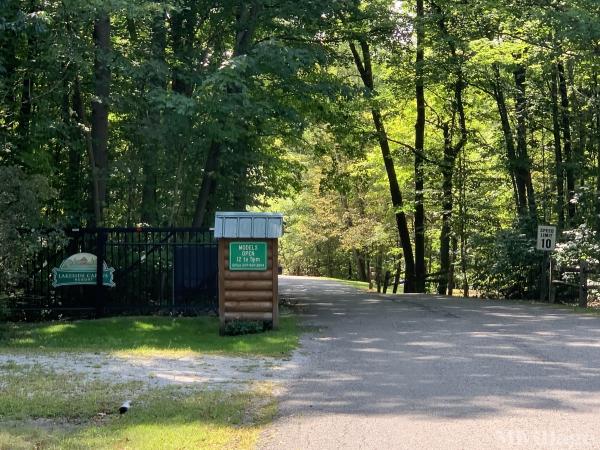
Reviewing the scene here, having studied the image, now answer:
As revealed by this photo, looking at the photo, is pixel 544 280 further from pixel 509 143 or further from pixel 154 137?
pixel 154 137

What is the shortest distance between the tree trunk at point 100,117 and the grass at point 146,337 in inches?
151

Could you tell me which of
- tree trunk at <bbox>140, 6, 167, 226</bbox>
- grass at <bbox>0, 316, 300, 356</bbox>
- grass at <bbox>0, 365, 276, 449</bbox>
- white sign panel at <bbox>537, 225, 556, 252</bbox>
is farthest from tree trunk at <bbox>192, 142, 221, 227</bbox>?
grass at <bbox>0, 365, 276, 449</bbox>

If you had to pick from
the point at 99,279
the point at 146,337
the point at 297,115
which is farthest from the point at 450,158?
the point at 146,337

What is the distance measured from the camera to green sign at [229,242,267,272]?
14.0 m

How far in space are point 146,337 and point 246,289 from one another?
2.12 metres

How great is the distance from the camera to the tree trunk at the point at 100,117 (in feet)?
59.0

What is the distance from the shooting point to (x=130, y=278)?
17500mm

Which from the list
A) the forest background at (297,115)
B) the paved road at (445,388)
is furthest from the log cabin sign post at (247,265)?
the forest background at (297,115)

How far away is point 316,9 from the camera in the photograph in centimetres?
1956

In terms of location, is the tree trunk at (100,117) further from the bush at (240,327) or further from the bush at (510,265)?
the bush at (510,265)

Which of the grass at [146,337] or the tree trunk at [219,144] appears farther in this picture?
the tree trunk at [219,144]

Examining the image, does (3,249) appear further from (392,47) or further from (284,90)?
(392,47)

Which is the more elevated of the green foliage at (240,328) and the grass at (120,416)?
the green foliage at (240,328)

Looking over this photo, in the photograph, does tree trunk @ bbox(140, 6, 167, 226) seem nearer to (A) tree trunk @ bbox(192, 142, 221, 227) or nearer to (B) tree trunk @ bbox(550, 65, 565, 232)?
(A) tree trunk @ bbox(192, 142, 221, 227)
